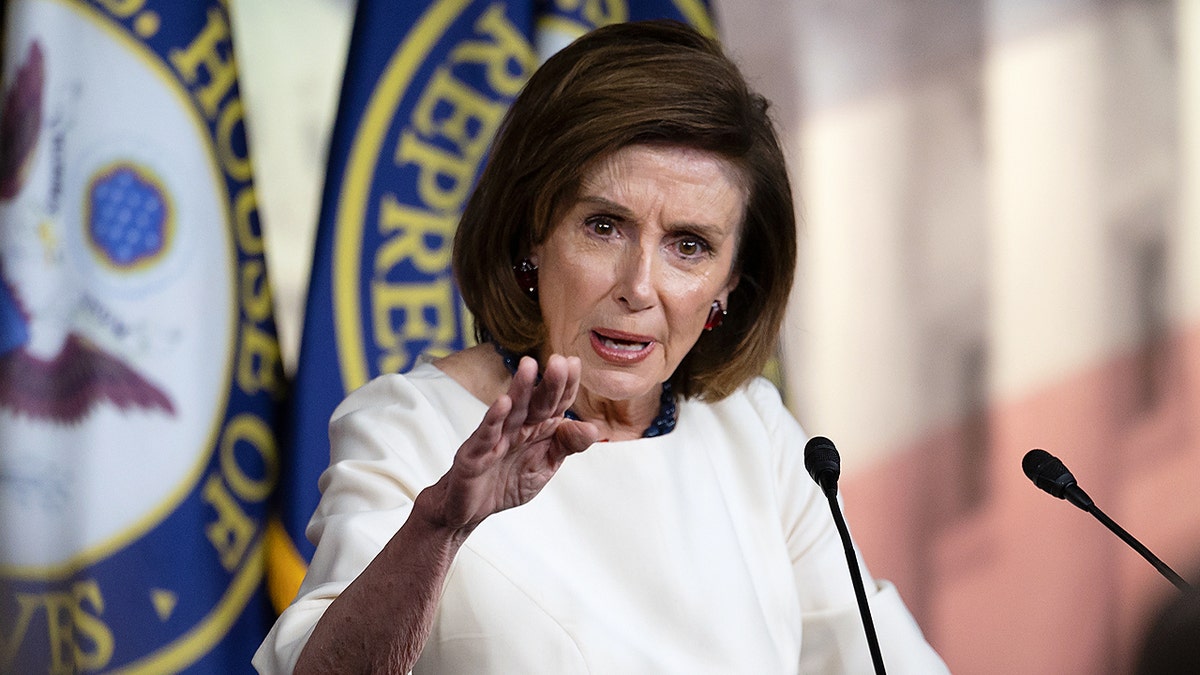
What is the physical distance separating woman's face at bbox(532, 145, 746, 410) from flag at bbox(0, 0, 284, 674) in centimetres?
114

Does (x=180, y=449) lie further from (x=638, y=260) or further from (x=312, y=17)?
(x=638, y=260)

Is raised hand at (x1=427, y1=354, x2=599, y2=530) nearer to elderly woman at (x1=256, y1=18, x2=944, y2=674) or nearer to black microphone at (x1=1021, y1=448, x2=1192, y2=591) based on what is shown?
elderly woman at (x1=256, y1=18, x2=944, y2=674)

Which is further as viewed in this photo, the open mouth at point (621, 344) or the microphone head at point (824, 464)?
the open mouth at point (621, 344)

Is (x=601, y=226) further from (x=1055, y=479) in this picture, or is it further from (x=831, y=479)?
(x=1055, y=479)

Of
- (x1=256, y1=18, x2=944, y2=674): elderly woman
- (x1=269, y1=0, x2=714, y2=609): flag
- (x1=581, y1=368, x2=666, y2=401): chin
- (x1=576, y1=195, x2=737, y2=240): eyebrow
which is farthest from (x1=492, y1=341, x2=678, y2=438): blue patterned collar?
(x1=269, y1=0, x2=714, y2=609): flag

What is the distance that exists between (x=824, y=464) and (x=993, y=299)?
6.22ft

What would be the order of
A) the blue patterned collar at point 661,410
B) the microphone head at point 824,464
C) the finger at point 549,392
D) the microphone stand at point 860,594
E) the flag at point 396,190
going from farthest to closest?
the flag at point 396,190 → the blue patterned collar at point 661,410 → the microphone head at point 824,464 → the microphone stand at point 860,594 → the finger at point 549,392

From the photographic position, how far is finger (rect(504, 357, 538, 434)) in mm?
1106

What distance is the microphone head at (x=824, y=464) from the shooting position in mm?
1386

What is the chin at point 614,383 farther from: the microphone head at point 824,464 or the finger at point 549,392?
the finger at point 549,392

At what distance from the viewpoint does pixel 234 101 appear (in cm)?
264

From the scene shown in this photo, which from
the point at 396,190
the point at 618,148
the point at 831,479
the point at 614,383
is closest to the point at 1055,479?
the point at 831,479

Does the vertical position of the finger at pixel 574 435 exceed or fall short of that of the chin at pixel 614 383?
it exceeds it

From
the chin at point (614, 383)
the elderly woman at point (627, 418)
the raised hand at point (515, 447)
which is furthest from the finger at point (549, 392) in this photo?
the chin at point (614, 383)
